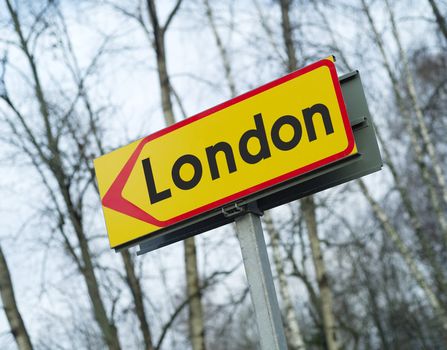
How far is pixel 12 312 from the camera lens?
7.95 meters

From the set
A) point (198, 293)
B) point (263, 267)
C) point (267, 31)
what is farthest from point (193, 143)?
point (267, 31)

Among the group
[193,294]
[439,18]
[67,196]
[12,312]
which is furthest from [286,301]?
[12,312]

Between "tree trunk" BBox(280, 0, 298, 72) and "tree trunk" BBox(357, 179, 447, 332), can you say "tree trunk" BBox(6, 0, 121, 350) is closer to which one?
"tree trunk" BBox(280, 0, 298, 72)

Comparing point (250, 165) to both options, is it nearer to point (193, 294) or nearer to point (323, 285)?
point (193, 294)

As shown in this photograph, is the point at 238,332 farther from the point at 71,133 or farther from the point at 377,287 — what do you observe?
the point at 71,133

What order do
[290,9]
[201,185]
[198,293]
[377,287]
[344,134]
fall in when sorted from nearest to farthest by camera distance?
[344,134], [201,185], [198,293], [290,9], [377,287]

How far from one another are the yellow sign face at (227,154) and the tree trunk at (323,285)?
735cm

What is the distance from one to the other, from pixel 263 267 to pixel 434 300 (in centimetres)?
1013

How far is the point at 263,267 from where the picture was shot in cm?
285

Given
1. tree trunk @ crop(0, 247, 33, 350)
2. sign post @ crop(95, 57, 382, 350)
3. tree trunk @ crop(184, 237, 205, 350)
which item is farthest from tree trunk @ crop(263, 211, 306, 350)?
sign post @ crop(95, 57, 382, 350)

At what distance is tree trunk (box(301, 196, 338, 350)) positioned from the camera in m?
9.93

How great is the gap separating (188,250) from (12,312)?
230 cm

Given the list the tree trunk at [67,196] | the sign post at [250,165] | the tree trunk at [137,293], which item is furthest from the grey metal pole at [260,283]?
the tree trunk at [137,293]

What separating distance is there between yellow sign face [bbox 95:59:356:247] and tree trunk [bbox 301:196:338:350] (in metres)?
7.35
